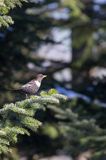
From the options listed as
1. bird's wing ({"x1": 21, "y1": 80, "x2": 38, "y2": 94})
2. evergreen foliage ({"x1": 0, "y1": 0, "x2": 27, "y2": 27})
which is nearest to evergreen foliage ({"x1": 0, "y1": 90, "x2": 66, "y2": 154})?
bird's wing ({"x1": 21, "y1": 80, "x2": 38, "y2": 94})

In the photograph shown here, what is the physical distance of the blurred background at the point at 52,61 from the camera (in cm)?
984

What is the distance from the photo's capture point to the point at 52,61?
42.7 ft

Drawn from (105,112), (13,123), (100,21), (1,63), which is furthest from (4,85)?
(100,21)

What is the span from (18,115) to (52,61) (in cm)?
738

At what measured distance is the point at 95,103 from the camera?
34.7 ft

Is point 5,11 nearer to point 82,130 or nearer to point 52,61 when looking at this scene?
point 82,130

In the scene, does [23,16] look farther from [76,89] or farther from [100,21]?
[100,21]

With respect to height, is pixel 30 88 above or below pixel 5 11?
below

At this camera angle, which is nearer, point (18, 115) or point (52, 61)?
point (18, 115)

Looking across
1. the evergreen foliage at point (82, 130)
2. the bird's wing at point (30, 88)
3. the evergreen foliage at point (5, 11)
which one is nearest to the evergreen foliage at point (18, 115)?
the bird's wing at point (30, 88)

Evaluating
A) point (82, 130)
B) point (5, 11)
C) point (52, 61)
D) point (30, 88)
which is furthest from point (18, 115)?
point (52, 61)

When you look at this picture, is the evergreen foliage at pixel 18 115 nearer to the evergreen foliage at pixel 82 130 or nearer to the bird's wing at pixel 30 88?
the bird's wing at pixel 30 88

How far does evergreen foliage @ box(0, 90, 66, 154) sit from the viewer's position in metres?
5.38

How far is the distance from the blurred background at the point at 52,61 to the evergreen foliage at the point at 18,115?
464mm
